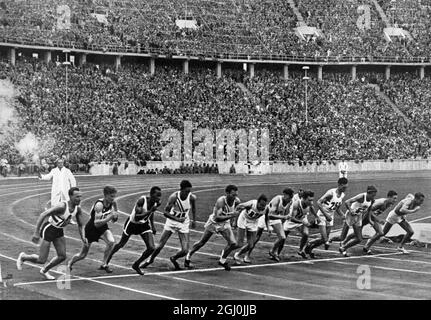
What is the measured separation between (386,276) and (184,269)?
4.14 metres

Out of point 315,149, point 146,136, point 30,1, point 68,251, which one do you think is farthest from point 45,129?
point 68,251

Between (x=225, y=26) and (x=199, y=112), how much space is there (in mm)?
16525

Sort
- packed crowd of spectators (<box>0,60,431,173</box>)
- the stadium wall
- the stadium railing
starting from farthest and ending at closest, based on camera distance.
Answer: the stadium railing, the stadium wall, packed crowd of spectators (<box>0,60,431,173</box>)

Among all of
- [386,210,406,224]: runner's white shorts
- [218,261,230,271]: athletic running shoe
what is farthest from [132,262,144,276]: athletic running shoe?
[386,210,406,224]: runner's white shorts

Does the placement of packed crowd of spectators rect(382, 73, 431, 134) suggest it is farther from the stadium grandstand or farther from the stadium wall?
the stadium wall

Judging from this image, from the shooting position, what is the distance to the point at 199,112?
54.3 meters

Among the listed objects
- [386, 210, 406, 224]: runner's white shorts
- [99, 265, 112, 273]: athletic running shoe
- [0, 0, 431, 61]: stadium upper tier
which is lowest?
[99, 265, 112, 273]: athletic running shoe

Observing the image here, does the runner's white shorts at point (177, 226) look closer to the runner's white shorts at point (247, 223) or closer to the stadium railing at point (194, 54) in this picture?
the runner's white shorts at point (247, 223)

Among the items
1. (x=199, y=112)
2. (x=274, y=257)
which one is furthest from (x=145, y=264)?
(x=199, y=112)

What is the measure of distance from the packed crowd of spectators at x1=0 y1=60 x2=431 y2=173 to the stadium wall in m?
0.63

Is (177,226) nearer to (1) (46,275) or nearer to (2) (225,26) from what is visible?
(1) (46,275)

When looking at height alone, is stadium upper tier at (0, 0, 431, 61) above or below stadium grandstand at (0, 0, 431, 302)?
above

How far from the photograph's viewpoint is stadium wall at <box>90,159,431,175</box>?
4781 centimetres

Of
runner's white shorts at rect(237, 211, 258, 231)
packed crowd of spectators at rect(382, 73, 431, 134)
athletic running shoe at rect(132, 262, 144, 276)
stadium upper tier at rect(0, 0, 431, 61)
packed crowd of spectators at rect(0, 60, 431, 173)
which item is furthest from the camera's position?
packed crowd of spectators at rect(382, 73, 431, 134)
